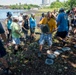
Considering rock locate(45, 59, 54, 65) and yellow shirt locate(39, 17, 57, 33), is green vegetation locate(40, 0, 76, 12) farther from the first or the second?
rock locate(45, 59, 54, 65)

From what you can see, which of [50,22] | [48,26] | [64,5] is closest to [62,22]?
[50,22]

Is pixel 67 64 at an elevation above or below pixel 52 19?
below

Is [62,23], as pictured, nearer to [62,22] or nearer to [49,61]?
[62,22]

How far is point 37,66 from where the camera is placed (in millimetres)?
8867

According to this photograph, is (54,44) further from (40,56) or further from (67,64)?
(67,64)

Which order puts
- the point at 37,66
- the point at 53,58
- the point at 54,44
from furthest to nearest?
the point at 54,44, the point at 53,58, the point at 37,66

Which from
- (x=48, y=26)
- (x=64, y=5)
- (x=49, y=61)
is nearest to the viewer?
(x=49, y=61)

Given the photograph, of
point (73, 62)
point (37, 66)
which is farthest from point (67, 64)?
point (37, 66)

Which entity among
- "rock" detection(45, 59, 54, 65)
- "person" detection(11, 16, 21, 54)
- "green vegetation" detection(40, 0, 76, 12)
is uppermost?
"person" detection(11, 16, 21, 54)

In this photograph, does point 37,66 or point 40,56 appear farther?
point 40,56

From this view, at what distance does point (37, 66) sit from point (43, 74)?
25.4 inches

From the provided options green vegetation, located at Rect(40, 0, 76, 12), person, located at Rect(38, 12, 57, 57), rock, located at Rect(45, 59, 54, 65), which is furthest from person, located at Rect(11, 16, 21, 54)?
green vegetation, located at Rect(40, 0, 76, 12)


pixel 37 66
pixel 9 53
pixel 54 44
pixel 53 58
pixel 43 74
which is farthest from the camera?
pixel 54 44

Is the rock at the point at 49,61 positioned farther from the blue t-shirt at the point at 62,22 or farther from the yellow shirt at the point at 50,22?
the blue t-shirt at the point at 62,22
